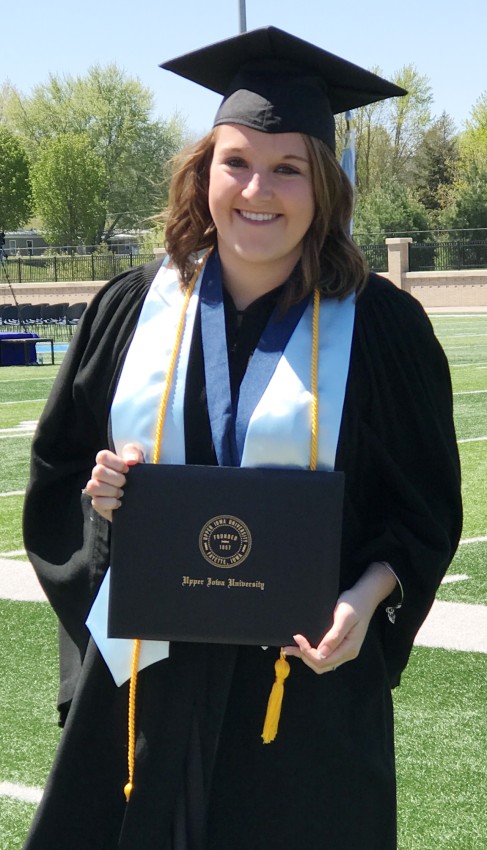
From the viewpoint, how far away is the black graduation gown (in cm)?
211

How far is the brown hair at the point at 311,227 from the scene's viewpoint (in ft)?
7.23

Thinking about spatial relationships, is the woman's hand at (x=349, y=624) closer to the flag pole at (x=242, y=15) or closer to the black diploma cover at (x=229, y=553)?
the black diploma cover at (x=229, y=553)

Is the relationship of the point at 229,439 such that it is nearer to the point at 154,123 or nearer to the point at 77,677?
the point at 77,677

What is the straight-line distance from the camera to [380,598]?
2129mm

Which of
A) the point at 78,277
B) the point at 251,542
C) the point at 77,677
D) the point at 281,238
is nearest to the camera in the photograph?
the point at 251,542

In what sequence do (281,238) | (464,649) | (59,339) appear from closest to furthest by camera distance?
(281,238) < (464,649) < (59,339)

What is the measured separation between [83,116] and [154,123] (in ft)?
13.9

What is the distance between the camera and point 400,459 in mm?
2178

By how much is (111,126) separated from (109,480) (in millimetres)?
71267

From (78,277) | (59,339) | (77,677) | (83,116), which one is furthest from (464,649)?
(83,116)

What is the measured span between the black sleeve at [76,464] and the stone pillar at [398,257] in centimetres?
3665

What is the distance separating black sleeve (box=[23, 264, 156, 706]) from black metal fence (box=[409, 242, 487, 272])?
38.0 metres

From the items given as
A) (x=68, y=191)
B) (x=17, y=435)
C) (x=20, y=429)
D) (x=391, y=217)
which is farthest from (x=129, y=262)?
(x=17, y=435)

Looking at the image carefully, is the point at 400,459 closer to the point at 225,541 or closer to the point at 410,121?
the point at 225,541
